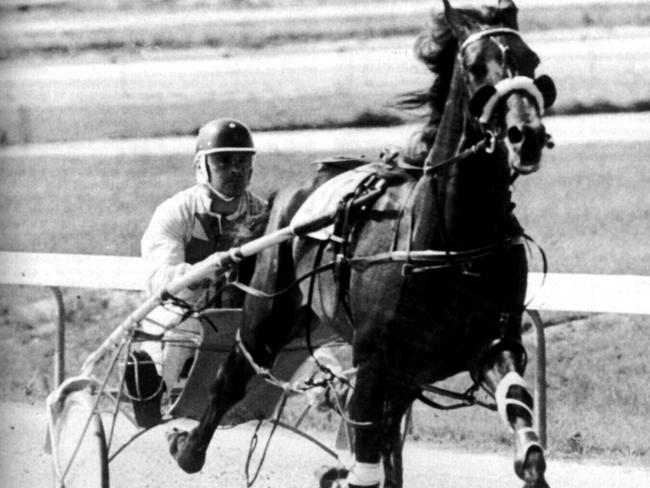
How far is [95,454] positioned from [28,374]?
10.9ft

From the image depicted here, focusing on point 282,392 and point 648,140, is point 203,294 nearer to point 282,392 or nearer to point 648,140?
point 282,392

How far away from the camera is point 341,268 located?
191 inches

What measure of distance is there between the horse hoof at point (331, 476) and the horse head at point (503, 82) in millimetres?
1714

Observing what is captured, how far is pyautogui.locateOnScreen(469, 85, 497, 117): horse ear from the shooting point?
423 cm

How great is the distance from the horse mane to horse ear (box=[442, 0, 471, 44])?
0.02 meters

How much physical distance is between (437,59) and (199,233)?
63.7 inches

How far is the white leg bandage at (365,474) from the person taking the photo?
4707 mm

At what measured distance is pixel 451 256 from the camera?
4.50 m

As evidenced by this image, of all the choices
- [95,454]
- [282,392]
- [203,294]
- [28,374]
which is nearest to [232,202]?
[203,294]

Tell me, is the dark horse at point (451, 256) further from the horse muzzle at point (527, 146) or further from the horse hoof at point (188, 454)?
the horse hoof at point (188, 454)

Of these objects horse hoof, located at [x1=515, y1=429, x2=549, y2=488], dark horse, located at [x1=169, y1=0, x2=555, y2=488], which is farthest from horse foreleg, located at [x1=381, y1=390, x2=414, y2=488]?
horse hoof, located at [x1=515, y1=429, x2=549, y2=488]

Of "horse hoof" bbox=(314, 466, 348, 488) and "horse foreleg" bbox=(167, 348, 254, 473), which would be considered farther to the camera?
"horse foreleg" bbox=(167, 348, 254, 473)

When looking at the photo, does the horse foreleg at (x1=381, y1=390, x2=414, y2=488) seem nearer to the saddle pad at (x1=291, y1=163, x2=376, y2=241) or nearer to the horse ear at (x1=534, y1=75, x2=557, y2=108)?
the saddle pad at (x1=291, y1=163, x2=376, y2=241)

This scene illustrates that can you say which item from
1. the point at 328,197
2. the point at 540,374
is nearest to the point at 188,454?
the point at 328,197
